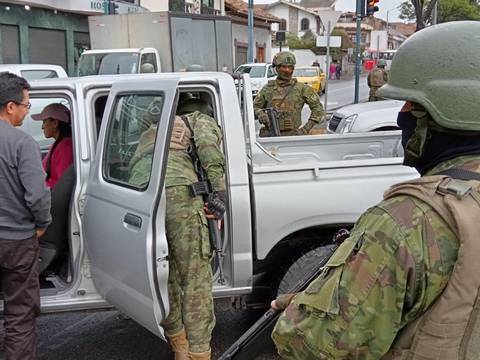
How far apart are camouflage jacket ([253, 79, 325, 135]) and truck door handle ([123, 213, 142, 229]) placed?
3.89 metres

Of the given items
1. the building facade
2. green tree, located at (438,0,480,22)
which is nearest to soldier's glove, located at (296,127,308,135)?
the building facade

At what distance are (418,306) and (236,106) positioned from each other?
2333 millimetres

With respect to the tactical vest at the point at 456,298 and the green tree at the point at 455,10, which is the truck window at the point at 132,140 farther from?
the green tree at the point at 455,10

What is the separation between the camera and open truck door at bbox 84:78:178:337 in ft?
9.69

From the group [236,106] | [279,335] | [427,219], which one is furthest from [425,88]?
[236,106]

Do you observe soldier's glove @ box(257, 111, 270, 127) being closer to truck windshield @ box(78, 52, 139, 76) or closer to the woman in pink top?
the woman in pink top

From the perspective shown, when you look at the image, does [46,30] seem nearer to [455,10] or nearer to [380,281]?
[380,281]

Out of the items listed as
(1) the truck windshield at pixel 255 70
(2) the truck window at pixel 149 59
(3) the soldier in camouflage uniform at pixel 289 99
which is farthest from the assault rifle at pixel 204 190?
(1) the truck windshield at pixel 255 70

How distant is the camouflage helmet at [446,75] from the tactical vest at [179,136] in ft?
6.47

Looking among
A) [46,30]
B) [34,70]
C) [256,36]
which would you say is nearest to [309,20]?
[256,36]

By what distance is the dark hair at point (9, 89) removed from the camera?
3.12 m

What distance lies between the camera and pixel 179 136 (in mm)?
3314

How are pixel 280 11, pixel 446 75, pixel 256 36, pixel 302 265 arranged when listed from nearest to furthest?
1. pixel 446 75
2. pixel 302 265
3. pixel 256 36
4. pixel 280 11

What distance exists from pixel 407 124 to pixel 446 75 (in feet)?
0.51
